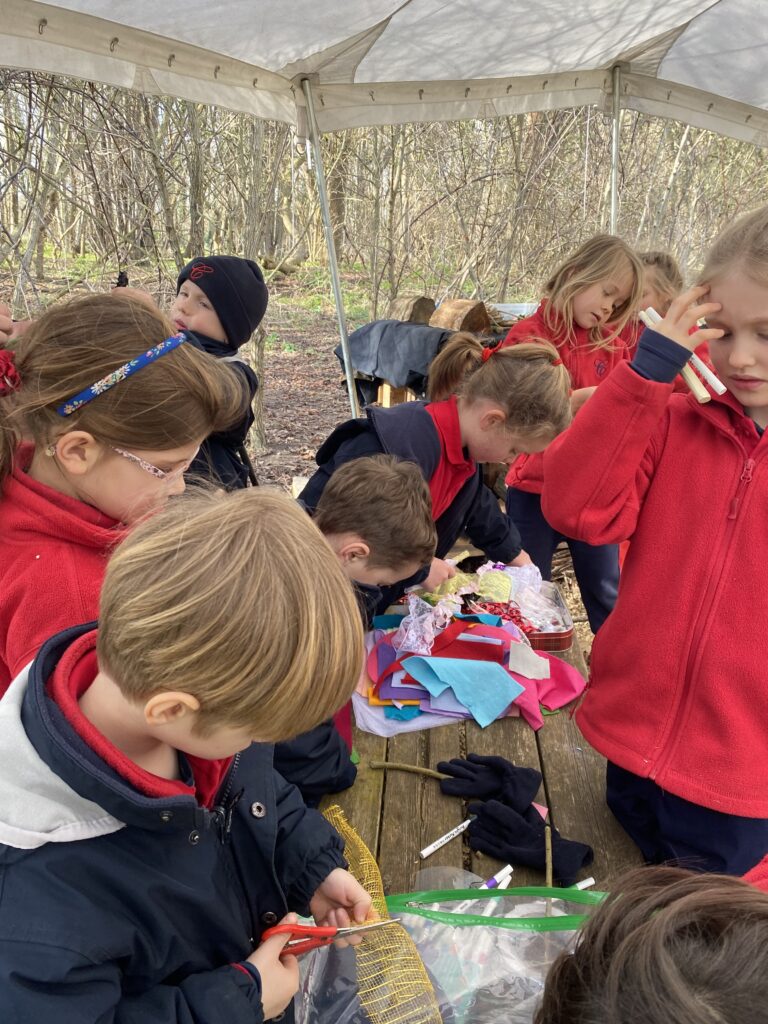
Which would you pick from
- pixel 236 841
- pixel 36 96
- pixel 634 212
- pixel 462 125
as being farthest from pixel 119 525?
pixel 634 212

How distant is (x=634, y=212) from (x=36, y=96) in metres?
7.49

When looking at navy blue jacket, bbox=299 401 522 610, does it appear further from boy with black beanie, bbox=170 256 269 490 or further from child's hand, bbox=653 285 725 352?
child's hand, bbox=653 285 725 352

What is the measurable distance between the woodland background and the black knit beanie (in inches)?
63.4

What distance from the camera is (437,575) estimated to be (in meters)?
2.66

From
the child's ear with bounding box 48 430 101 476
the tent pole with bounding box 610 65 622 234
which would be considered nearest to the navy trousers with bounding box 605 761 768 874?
the child's ear with bounding box 48 430 101 476

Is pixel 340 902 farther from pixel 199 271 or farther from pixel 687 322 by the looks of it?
pixel 199 271

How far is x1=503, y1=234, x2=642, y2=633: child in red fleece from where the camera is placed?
3285 millimetres

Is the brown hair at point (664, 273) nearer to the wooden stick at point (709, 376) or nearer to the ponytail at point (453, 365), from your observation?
the ponytail at point (453, 365)

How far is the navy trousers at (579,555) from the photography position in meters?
3.34

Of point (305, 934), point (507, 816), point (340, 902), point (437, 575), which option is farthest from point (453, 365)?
point (305, 934)

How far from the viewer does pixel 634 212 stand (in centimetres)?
941

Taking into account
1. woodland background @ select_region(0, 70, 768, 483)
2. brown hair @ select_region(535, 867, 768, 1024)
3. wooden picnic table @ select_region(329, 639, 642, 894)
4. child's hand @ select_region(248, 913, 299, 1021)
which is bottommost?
wooden picnic table @ select_region(329, 639, 642, 894)

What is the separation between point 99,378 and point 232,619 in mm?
767

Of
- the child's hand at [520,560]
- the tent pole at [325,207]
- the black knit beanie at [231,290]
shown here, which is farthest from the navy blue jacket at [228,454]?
the tent pole at [325,207]
